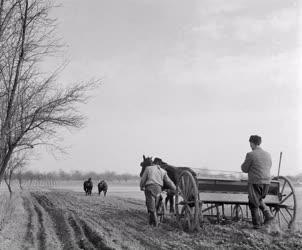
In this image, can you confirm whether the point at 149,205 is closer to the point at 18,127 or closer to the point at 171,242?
the point at 171,242

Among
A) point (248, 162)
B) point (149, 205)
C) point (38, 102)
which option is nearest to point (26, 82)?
point (38, 102)

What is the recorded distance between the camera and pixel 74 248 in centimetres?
886

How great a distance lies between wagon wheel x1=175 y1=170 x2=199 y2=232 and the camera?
977cm

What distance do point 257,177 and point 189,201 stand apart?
67.7 inches

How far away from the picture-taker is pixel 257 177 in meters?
9.40

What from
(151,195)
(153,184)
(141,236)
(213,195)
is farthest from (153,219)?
(213,195)

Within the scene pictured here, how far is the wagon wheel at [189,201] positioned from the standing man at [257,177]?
1.11 meters

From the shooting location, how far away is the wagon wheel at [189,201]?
32.1ft

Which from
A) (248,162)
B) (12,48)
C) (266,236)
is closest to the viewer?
(266,236)

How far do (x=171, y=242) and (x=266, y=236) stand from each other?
169 centimetres

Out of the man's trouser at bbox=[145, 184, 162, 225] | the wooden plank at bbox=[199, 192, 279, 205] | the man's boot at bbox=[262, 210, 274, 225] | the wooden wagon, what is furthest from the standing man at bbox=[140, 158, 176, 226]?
the man's boot at bbox=[262, 210, 274, 225]

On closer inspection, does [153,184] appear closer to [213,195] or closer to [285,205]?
[213,195]

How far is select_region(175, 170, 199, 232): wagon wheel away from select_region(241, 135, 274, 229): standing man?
111 centimetres

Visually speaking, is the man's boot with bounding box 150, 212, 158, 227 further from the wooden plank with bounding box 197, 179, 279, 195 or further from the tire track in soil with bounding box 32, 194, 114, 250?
the wooden plank with bounding box 197, 179, 279, 195
